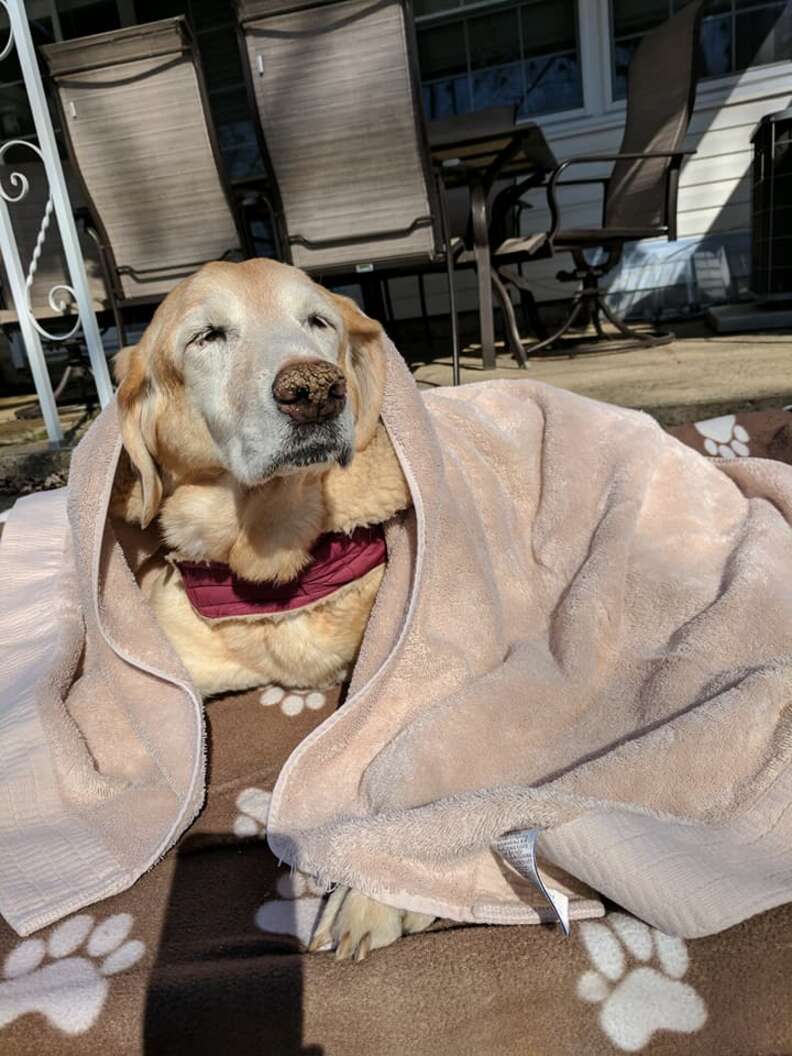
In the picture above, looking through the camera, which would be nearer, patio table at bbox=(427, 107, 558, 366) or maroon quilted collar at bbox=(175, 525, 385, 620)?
maroon quilted collar at bbox=(175, 525, 385, 620)

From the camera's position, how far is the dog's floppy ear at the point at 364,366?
177 centimetres

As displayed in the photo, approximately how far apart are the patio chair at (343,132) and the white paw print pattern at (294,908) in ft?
9.57

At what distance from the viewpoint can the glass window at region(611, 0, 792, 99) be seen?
5680 mm

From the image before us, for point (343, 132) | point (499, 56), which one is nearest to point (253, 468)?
point (343, 132)

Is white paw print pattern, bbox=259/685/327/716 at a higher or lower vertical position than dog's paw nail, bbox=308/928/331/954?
lower

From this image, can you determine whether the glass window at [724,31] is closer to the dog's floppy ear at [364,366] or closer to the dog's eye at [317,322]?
the dog's floppy ear at [364,366]

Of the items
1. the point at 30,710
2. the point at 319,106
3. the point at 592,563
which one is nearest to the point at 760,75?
the point at 319,106

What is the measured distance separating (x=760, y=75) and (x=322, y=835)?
6729 mm

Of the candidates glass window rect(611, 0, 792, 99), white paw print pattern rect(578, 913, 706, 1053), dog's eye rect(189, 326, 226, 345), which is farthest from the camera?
glass window rect(611, 0, 792, 99)

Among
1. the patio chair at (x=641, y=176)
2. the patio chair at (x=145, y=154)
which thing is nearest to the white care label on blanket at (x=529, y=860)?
the patio chair at (x=145, y=154)

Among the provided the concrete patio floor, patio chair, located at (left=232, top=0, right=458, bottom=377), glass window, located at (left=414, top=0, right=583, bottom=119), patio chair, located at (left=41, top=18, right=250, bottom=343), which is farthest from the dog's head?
glass window, located at (left=414, top=0, right=583, bottom=119)

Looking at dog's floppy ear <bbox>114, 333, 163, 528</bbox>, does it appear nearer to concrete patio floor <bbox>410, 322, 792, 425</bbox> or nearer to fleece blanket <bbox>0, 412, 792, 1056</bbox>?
fleece blanket <bbox>0, 412, 792, 1056</bbox>

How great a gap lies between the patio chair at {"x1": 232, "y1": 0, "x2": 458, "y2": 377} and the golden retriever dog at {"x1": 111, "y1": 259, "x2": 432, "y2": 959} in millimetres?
1893

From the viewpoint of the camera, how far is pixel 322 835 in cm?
123
